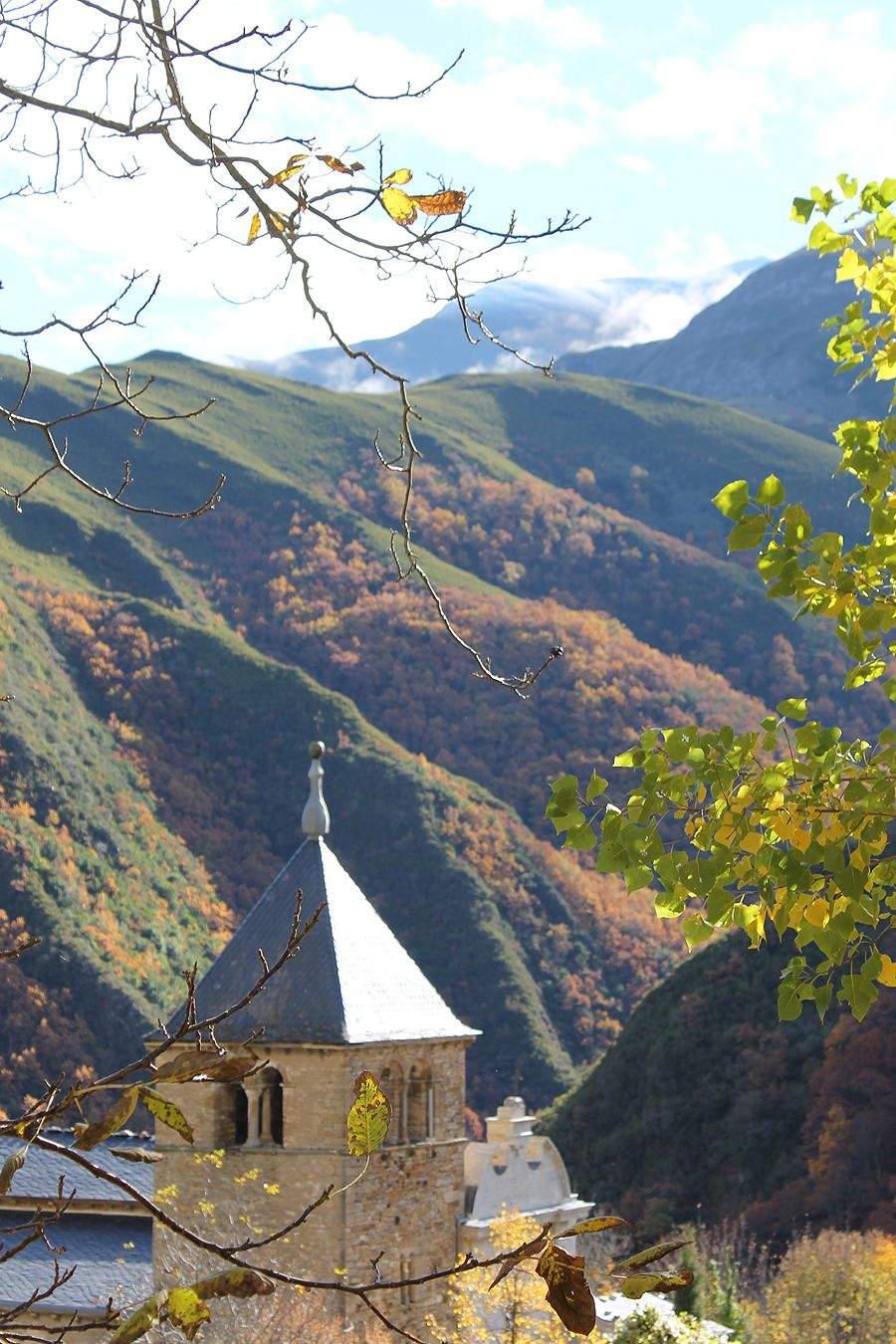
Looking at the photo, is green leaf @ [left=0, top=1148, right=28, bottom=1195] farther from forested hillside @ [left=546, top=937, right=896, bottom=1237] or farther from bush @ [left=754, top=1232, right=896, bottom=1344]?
forested hillside @ [left=546, top=937, right=896, bottom=1237]

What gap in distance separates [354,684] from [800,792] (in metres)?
80.0

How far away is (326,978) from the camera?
2225 cm

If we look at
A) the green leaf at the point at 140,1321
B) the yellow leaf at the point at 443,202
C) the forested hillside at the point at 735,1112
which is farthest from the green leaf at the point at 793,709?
the forested hillside at the point at 735,1112

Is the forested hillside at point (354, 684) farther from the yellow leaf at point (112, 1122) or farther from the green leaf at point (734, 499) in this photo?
the yellow leaf at point (112, 1122)

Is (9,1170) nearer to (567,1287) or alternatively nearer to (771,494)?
(567,1287)

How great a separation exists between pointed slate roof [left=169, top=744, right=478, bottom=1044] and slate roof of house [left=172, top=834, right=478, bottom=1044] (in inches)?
0.5

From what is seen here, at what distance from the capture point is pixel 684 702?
8831cm

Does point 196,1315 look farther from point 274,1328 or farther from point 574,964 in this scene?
point 574,964

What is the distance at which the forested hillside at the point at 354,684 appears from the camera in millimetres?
59000

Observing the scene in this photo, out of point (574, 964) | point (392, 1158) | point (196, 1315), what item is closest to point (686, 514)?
point (574, 964)

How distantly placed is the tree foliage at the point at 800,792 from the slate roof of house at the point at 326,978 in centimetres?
1534

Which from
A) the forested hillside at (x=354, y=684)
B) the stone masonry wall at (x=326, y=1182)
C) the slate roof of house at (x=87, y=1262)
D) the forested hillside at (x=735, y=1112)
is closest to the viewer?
the stone masonry wall at (x=326, y=1182)

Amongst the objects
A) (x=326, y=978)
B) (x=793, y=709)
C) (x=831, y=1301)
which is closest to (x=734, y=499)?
(x=793, y=709)

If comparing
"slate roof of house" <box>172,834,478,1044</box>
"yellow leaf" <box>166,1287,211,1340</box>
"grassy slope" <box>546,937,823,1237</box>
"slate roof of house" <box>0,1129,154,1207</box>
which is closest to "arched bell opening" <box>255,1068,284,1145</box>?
"slate roof of house" <box>172,834,478,1044</box>
